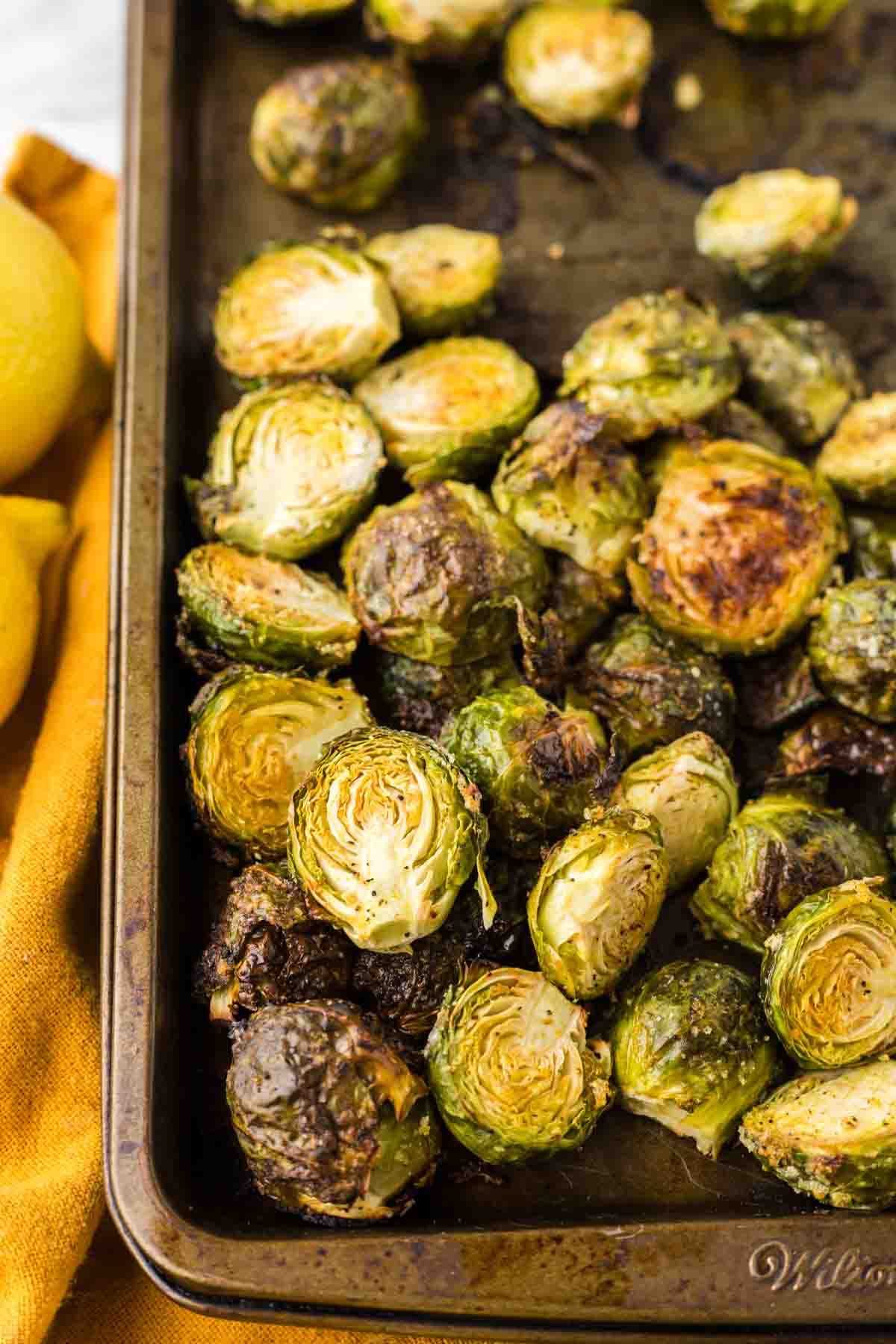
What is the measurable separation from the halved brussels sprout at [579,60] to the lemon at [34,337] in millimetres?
1194

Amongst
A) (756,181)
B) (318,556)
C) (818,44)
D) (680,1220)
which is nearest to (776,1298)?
(680,1220)

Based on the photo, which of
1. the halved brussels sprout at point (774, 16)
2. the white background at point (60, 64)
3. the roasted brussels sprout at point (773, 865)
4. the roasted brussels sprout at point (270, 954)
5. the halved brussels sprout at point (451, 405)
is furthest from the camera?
the white background at point (60, 64)

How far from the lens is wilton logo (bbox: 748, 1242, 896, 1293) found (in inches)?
84.1

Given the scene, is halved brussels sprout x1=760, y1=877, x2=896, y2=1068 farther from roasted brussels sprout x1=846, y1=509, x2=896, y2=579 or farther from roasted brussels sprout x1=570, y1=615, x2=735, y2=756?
roasted brussels sprout x1=846, y1=509, x2=896, y2=579

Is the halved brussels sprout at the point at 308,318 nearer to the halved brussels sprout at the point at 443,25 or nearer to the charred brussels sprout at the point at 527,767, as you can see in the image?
the halved brussels sprout at the point at 443,25

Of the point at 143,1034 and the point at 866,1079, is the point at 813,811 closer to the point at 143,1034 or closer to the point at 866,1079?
the point at 866,1079

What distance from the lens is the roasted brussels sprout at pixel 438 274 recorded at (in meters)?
2.89

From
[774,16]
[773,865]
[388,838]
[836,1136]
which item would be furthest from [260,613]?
[774,16]

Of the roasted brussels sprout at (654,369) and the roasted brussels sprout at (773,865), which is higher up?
the roasted brussels sprout at (654,369)

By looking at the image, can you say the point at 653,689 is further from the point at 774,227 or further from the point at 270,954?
the point at 774,227

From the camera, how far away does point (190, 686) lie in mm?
2664

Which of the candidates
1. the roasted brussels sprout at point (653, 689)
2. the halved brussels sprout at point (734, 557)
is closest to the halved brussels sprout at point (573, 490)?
the halved brussels sprout at point (734, 557)

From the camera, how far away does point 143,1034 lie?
227 centimetres

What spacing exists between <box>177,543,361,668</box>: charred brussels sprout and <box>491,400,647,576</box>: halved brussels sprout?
1.37 feet
